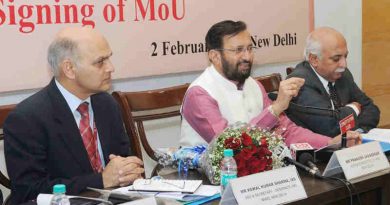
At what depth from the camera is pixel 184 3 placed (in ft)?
10.9

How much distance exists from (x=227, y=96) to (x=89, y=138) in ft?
2.27

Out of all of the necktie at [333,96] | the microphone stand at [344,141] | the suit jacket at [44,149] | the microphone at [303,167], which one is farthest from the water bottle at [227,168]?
the necktie at [333,96]

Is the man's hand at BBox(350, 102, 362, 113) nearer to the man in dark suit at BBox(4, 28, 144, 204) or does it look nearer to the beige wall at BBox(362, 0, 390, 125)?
the man in dark suit at BBox(4, 28, 144, 204)

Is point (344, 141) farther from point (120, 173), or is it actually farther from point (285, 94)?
point (120, 173)

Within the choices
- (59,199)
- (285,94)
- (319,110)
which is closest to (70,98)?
(59,199)

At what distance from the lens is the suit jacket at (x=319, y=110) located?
2.85 metres

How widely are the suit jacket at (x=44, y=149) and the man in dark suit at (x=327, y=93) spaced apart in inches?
46.1

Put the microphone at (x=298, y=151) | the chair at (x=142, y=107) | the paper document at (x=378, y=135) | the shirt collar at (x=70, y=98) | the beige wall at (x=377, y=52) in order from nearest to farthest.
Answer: the microphone at (x=298, y=151) < the shirt collar at (x=70, y=98) < the paper document at (x=378, y=135) < the chair at (x=142, y=107) < the beige wall at (x=377, y=52)

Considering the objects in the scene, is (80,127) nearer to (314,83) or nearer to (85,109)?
(85,109)

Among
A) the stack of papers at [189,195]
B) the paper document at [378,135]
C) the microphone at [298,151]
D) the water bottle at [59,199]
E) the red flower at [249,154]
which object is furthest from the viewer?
Answer: the paper document at [378,135]

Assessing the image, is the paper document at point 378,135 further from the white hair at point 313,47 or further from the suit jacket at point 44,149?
the suit jacket at point 44,149

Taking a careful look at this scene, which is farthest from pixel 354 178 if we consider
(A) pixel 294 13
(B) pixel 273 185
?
(A) pixel 294 13

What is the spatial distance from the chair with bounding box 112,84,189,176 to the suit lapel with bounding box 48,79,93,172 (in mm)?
518

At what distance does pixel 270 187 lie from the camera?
178 centimetres
